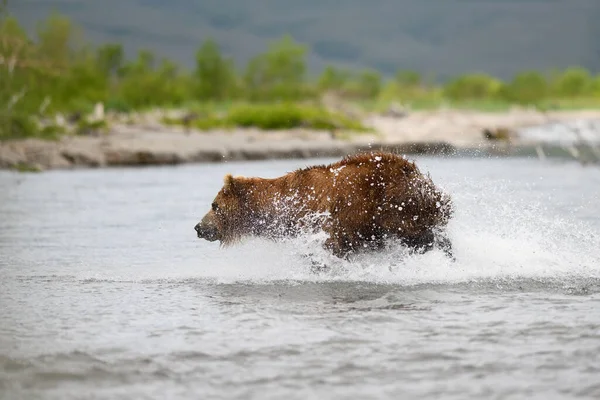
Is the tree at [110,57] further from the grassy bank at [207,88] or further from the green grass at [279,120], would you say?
the green grass at [279,120]

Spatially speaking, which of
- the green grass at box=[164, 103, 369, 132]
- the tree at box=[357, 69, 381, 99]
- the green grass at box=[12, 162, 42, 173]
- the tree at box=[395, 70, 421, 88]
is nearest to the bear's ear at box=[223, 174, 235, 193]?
the green grass at box=[12, 162, 42, 173]

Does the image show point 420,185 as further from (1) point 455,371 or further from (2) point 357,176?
(1) point 455,371

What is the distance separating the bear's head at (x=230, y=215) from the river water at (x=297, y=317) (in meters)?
0.16

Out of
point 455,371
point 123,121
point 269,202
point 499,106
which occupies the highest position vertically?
point 499,106

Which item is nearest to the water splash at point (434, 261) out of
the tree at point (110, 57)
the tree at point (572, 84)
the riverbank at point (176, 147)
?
the riverbank at point (176, 147)

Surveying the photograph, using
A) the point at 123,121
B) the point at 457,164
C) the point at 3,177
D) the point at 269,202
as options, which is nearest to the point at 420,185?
the point at 269,202

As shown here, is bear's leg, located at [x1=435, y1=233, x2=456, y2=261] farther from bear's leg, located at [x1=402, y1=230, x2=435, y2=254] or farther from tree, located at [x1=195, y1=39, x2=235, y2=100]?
tree, located at [x1=195, y1=39, x2=235, y2=100]

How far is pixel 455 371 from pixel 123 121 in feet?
124

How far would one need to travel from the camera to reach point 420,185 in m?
8.23

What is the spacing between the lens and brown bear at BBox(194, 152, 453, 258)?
823 centimetres

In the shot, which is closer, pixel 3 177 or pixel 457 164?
pixel 3 177

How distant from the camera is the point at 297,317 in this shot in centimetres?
696

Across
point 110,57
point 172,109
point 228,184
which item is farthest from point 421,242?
point 110,57

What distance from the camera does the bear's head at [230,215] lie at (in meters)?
9.02
